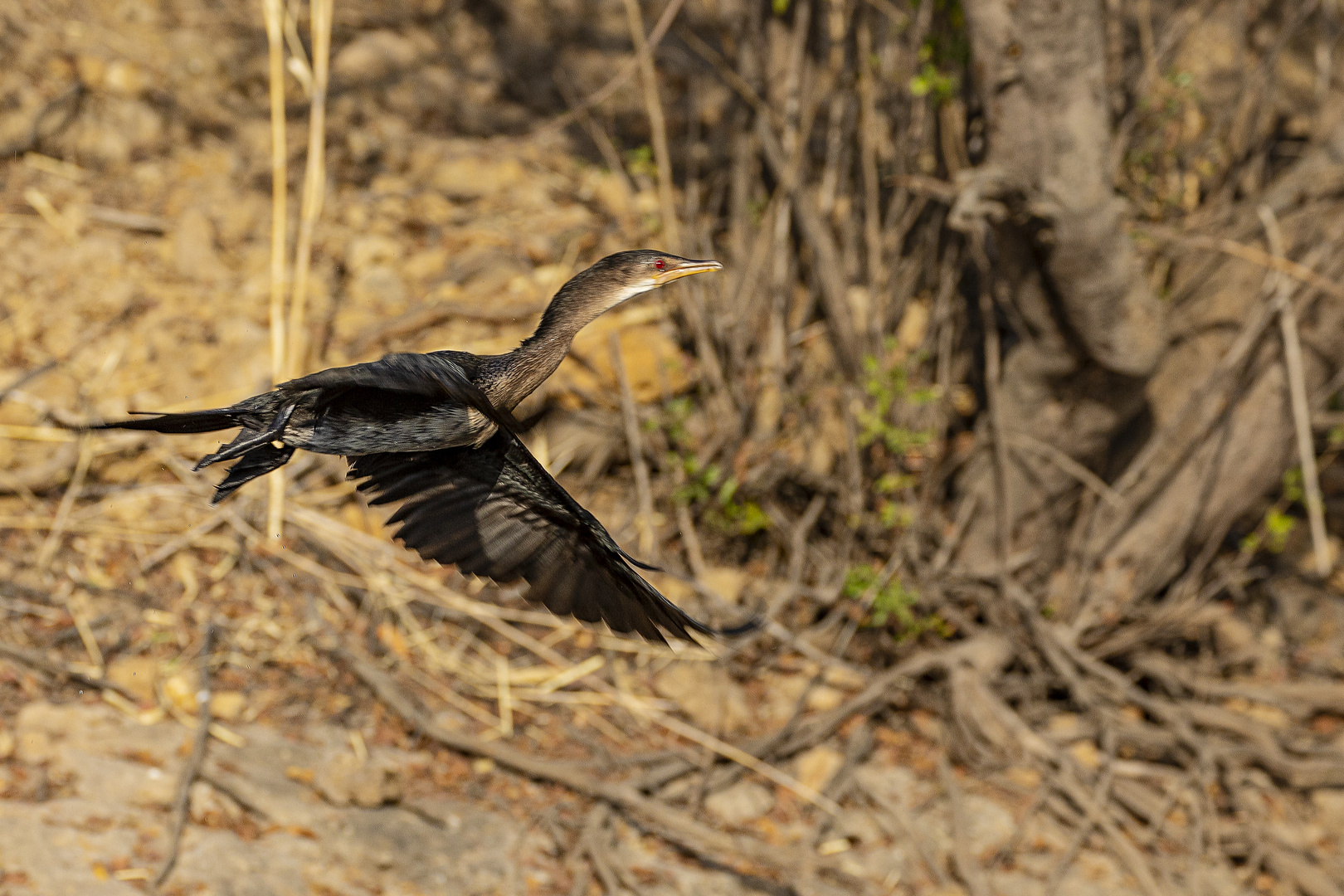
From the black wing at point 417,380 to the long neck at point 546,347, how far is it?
9.8 inches

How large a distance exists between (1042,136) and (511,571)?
8.65 feet

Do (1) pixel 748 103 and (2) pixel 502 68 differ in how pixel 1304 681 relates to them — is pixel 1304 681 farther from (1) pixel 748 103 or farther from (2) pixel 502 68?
(2) pixel 502 68

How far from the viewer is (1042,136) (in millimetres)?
4309

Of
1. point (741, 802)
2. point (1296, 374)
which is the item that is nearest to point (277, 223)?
point (741, 802)

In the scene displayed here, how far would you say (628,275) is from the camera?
9.89 feet

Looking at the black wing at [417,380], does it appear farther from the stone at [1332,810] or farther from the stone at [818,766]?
the stone at [1332,810]

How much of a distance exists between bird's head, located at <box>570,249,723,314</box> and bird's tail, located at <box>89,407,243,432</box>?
885 millimetres

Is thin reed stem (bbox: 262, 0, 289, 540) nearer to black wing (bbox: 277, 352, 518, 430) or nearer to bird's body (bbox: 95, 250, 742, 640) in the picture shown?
bird's body (bbox: 95, 250, 742, 640)

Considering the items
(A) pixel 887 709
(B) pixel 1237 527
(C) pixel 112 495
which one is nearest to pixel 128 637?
(C) pixel 112 495

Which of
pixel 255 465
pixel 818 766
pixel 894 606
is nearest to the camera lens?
pixel 255 465

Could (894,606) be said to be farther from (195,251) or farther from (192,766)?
(195,251)

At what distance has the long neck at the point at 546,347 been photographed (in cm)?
279

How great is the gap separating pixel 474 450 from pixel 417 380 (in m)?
0.86

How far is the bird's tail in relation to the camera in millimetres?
2507
